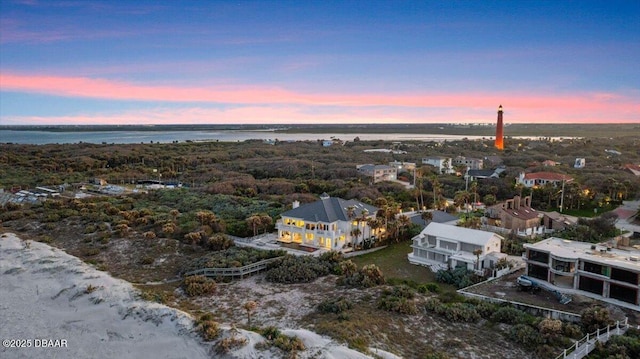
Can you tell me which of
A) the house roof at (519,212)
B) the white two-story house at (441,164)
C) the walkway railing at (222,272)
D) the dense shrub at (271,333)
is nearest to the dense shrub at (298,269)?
the walkway railing at (222,272)

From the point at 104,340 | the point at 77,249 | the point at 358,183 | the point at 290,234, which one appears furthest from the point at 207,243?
the point at 358,183

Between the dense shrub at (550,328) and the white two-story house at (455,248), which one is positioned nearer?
the dense shrub at (550,328)

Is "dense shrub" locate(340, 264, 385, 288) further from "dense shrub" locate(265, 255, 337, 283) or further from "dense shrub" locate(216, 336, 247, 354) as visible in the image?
"dense shrub" locate(216, 336, 247, 354)

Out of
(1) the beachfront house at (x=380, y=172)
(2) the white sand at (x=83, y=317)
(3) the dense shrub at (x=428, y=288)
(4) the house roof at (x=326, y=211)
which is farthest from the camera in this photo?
(1) the beachfront house at (x=380, y=172)

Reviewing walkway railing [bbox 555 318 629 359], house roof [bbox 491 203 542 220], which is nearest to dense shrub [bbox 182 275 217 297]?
walkway railing [bbox 555 318 629 359]

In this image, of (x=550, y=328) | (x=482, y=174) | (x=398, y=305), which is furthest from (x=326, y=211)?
(x=482, y=174)

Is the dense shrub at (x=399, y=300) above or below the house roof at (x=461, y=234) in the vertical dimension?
below

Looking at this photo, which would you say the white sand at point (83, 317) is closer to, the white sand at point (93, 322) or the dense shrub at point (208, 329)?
the white sand at point (93, 322)

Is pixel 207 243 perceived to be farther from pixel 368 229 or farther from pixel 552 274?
pixel 552 274
